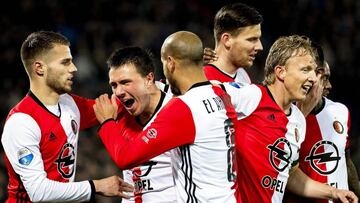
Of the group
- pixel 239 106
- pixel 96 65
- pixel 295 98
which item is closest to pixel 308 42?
pixel 295 98

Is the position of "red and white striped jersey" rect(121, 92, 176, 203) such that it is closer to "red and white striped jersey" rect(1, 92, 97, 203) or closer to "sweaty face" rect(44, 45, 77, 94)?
"red and white striped jersey" rect(1, 92, 97, 203)

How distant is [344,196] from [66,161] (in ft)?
7.03

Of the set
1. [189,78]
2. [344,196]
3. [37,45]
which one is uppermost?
[37,45]

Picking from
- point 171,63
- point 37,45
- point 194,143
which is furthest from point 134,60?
point 194,143

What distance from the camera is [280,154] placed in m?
5.56

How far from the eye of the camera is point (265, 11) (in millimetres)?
13711

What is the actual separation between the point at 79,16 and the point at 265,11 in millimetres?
3507

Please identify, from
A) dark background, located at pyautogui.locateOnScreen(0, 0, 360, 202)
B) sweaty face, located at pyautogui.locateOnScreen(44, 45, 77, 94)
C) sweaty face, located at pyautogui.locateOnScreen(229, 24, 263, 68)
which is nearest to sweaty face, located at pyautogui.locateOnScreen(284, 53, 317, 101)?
sweaty face, located at pyautogui.locateOnScreen(229, 24, 263, 68)

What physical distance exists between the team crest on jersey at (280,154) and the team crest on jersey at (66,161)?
4.89 ft

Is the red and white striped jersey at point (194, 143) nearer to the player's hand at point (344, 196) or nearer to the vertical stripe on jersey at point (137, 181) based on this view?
the vertical stripe on jersey at point (137, 181)

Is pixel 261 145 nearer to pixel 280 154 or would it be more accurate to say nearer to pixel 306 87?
pixel 280 154

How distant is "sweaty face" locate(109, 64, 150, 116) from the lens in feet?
17.7

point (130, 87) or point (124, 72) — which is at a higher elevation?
point (124, 72)

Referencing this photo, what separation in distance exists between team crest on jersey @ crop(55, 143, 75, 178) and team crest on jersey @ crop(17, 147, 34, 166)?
0.87ft
